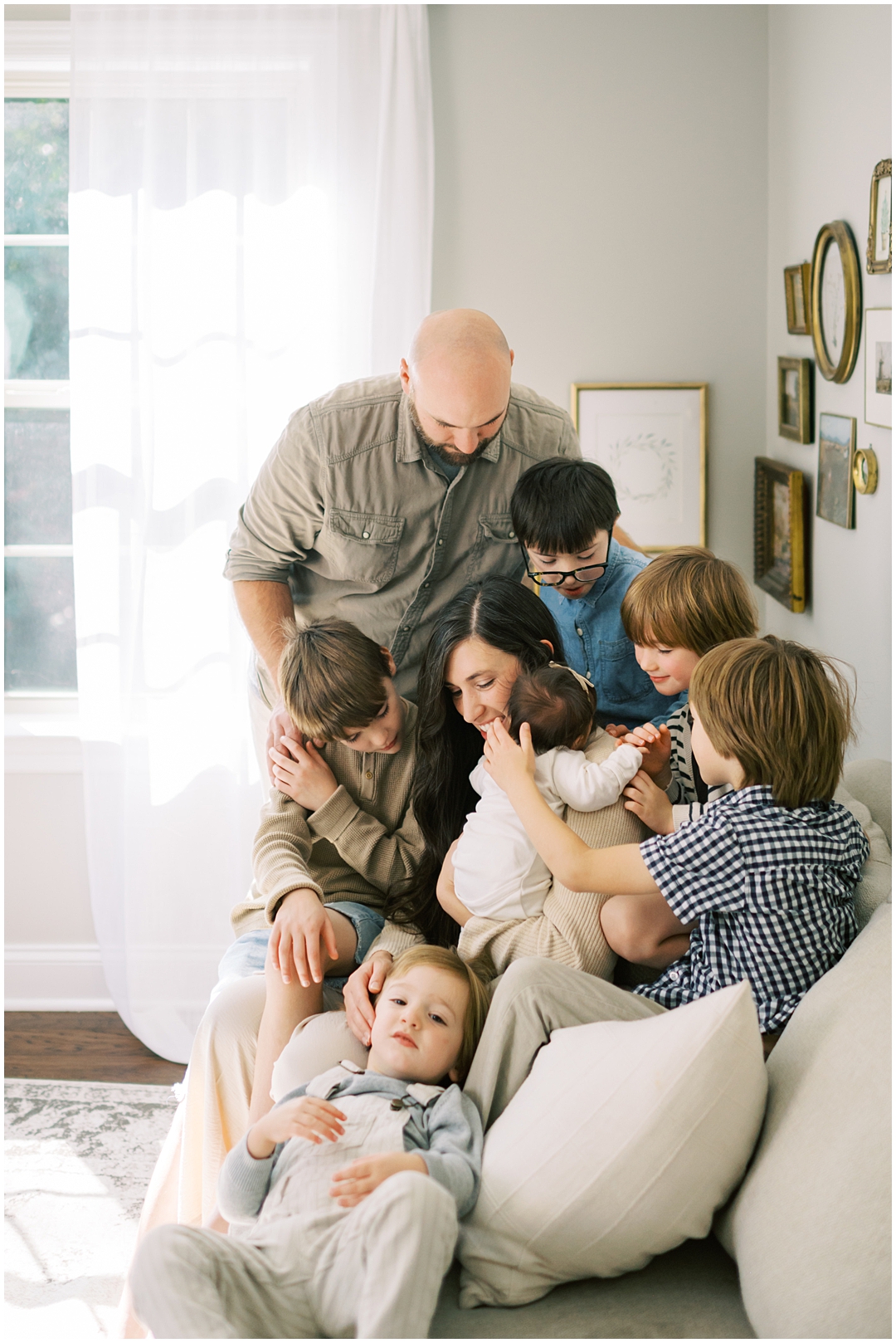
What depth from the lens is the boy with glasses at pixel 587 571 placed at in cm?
181

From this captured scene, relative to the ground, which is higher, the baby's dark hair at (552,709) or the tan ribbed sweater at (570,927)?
the baby's dark hair at (552,709)

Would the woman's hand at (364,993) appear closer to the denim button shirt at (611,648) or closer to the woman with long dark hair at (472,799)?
the woman with long dark hair at (472,799)

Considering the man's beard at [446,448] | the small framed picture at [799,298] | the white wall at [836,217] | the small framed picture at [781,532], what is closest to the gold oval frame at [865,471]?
the white wall at [836,217]

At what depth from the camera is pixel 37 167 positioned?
10.4ft

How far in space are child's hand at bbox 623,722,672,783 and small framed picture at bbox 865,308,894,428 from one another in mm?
825

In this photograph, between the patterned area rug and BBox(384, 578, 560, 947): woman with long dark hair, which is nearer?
BBox(384, 578, 560, 947): woman with long dark hair

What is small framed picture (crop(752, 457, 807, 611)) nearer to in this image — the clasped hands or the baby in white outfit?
the baby in white outfit

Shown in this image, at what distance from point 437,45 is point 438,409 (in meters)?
1.74

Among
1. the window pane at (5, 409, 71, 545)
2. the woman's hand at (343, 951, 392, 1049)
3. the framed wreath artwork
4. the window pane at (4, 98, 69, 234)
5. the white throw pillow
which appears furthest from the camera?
the window pane at (5, 409, 71, 545)

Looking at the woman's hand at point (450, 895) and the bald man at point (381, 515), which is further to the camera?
the bald man at point (381, 515)

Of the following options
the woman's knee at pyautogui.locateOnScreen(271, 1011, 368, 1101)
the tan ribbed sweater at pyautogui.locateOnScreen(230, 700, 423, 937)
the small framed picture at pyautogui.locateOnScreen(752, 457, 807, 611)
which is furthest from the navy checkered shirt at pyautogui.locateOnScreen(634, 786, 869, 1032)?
the small framed picture at pyautogui.locateOnScreen(752, 457, 807, 611)

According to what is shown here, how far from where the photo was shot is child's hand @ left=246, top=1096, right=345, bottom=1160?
1.21 metres

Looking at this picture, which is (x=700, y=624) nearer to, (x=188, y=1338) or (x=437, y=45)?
(x=188, y=1338)

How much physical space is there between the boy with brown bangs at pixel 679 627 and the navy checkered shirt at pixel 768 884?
0.86ft
